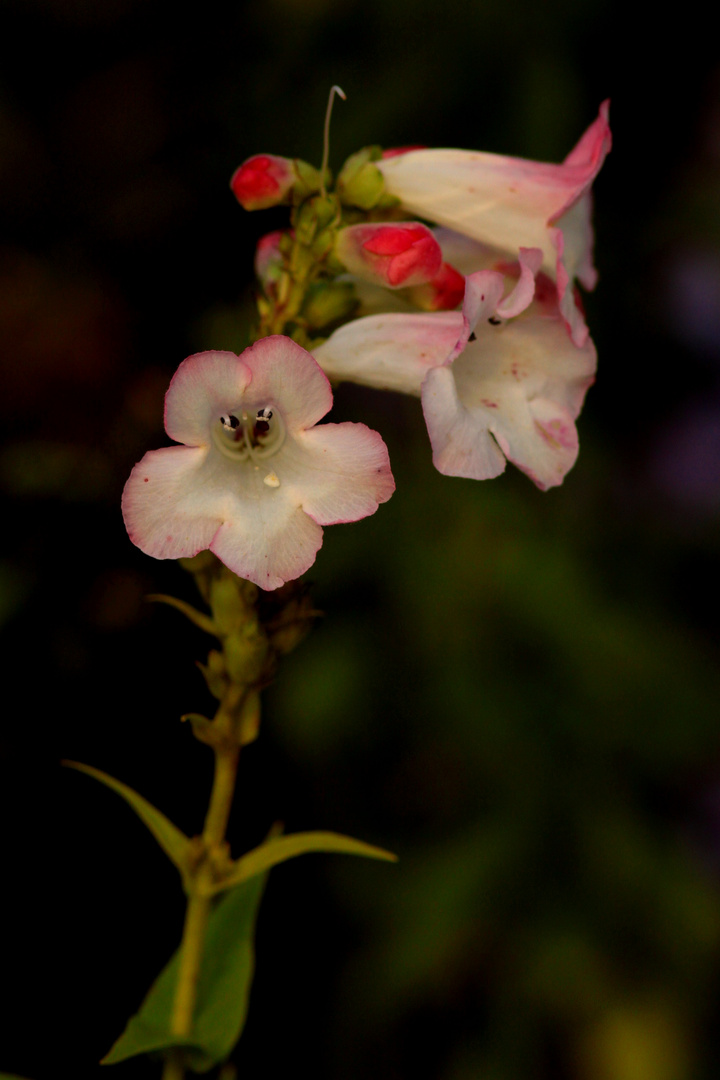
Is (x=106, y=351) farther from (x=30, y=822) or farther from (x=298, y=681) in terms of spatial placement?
(x=30, y=822)

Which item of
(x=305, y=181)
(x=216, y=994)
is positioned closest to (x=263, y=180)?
(x=305, y=181)

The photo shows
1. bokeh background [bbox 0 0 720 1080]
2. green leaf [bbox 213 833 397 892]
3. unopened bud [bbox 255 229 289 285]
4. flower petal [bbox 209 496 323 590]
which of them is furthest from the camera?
bokeh background [bbox 0 0 720 1080]

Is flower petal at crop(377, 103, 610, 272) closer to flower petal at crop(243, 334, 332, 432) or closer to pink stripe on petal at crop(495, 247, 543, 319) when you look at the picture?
pink stripe on petal at crop(495, 247, 543, 319)

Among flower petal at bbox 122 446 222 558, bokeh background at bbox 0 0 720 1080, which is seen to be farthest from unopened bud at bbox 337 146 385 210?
bokeh background at bbox 0 0 720 1080

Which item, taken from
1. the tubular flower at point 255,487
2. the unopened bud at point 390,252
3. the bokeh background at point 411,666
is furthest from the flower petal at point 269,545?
the bokeh background at point 411,666

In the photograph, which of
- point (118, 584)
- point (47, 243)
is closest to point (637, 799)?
point (118, 584)

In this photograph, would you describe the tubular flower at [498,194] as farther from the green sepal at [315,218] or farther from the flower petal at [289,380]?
the flower petal at [289,380]
